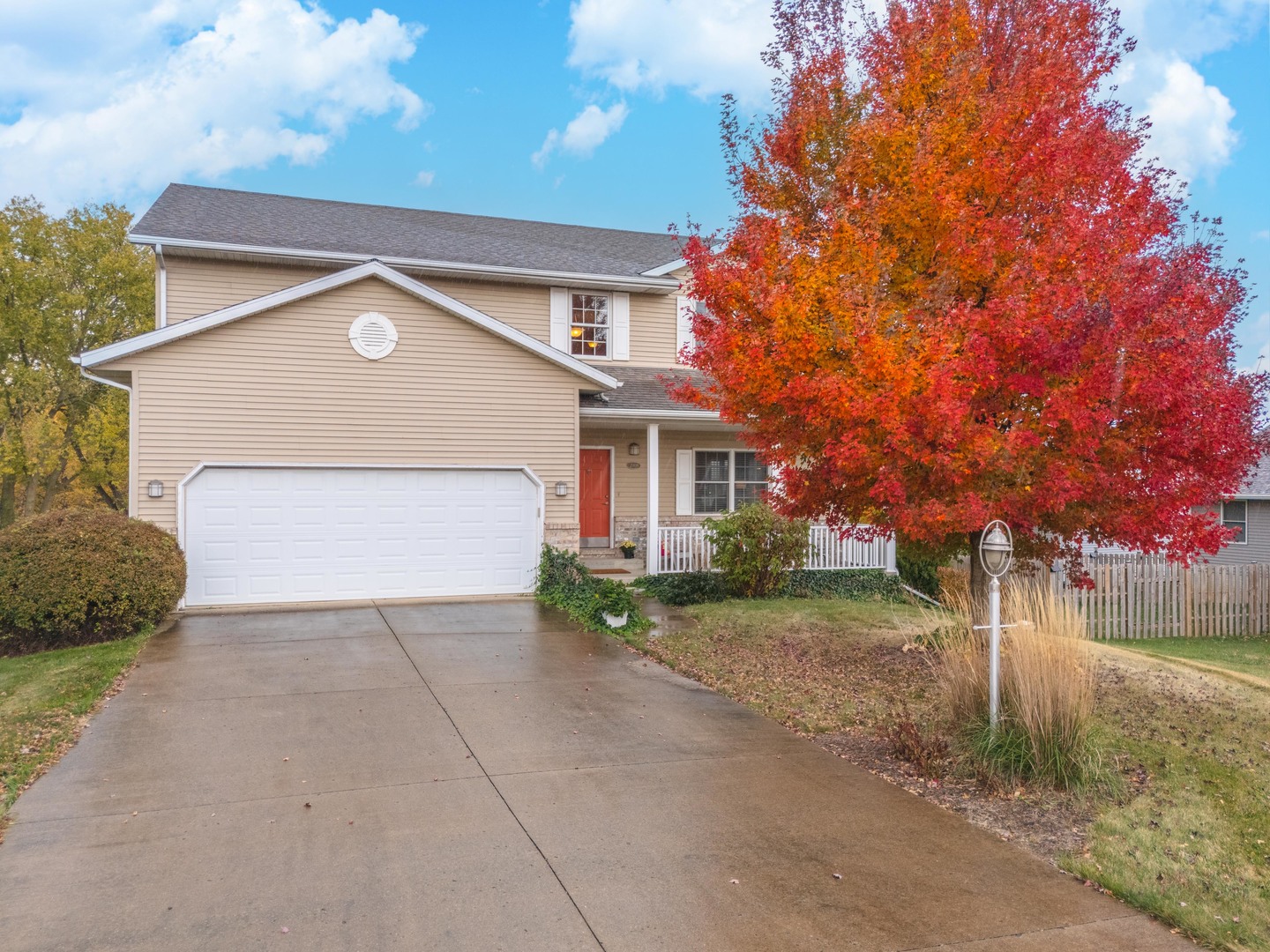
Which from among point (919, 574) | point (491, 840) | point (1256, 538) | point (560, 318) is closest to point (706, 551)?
point (919, 574)

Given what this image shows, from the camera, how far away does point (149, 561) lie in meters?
11.3

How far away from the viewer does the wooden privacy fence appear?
14508mm

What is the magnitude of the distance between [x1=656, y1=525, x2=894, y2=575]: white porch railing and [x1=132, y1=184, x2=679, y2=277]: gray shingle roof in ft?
17.7

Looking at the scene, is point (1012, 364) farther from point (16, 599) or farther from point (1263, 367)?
point (16, 599)

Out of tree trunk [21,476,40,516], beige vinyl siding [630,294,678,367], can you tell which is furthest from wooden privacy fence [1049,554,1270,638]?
tree trunk [21,476,40,516]

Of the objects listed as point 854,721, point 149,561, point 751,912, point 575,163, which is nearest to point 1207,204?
point 854,721

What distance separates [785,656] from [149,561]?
7.73m

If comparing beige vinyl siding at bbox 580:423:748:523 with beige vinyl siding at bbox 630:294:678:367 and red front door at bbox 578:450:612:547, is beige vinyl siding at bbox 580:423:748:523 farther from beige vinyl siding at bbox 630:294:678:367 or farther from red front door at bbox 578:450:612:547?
beige vinyl siding at bbox 630:294:678:367

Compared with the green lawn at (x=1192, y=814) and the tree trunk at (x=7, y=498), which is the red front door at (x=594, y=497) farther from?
the tree trunk at (x=7, y=498)

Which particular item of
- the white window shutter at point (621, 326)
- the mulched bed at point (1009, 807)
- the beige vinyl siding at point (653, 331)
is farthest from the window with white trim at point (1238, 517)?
the mulched bed at point (1009, 807)

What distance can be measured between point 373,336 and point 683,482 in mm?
7078

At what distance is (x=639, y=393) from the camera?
55.1 feet

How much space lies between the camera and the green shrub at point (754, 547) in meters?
14.6

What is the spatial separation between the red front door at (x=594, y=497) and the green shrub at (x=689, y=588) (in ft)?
9.51
